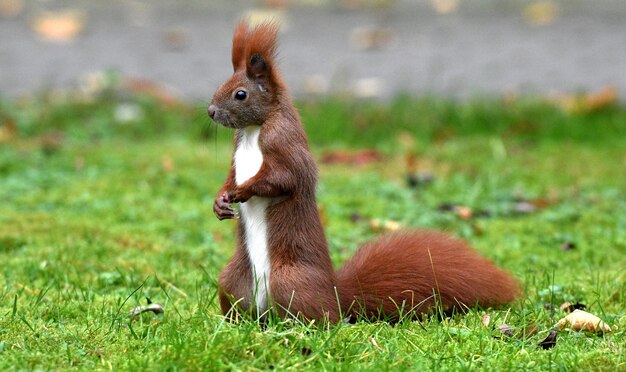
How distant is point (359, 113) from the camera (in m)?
7.29

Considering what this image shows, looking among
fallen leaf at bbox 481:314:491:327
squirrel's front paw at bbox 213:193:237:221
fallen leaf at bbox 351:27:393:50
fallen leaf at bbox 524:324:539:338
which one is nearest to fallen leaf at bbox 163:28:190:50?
fallen leaf at bbox 351:27:393:50

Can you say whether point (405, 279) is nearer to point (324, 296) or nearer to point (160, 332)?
point (324, 296)

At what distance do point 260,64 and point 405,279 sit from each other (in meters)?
0.91

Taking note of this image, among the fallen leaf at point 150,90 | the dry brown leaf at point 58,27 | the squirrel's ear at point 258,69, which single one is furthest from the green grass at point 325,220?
the dry brown leaf at point 58,27

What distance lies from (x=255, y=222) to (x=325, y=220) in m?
2.00

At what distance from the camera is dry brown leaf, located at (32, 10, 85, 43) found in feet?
30.3

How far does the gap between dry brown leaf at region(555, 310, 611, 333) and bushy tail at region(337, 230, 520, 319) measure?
27 cm

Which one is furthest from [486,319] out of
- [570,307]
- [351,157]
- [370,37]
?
[370,37]

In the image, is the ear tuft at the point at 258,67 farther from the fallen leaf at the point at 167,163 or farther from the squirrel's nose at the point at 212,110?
the fallen leaf at the point at 167,163

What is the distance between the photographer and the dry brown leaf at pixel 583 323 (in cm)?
319

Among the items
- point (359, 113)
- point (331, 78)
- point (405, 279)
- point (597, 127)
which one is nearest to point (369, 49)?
point (331, 78)

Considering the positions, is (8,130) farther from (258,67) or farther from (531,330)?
(531,330)

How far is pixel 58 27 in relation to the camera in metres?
9.35

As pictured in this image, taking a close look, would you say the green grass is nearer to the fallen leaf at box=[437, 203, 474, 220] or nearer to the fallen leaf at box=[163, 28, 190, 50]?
the fallen leaf at box=[437, 203, 474, 220]
